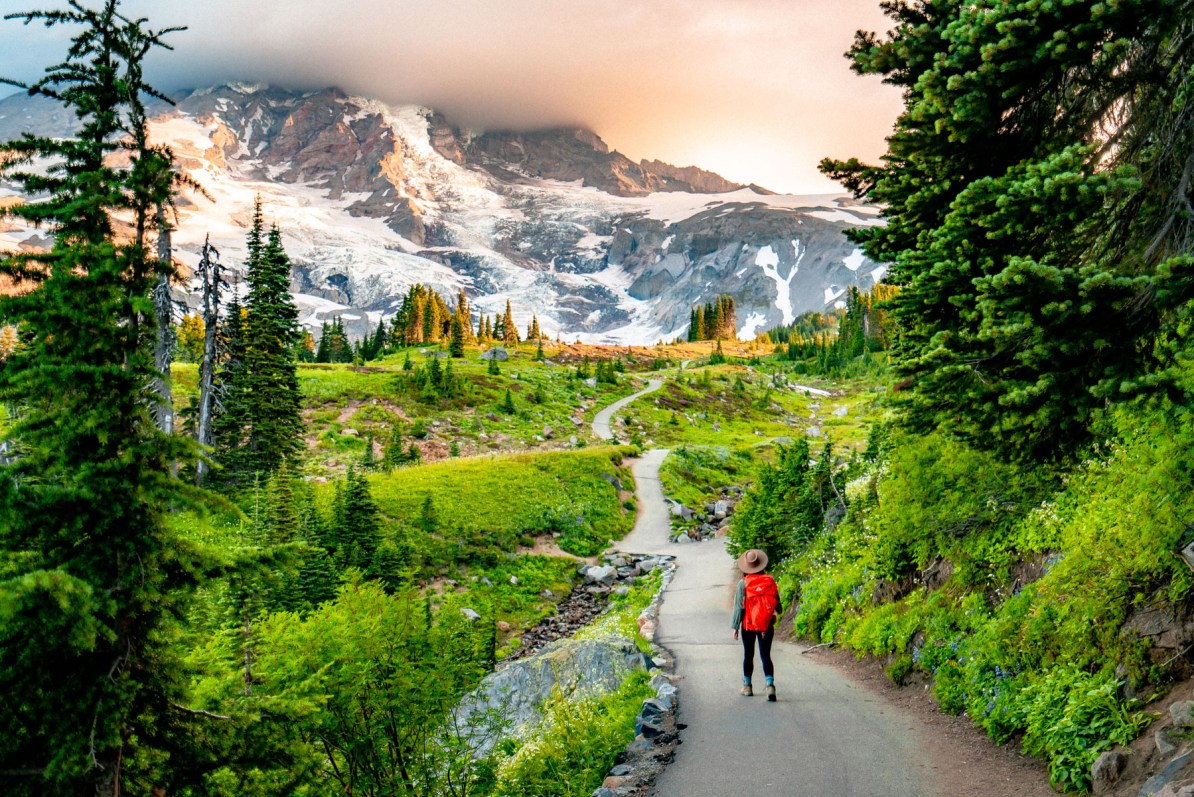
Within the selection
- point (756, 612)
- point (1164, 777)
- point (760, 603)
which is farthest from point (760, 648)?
point (1164, 777)

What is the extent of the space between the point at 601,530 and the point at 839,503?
63.6ft

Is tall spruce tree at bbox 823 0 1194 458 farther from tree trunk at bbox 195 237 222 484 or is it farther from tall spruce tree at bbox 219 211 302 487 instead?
tall spruce tree at bbox 219 211 302 487

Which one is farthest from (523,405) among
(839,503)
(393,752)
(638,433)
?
(393,752)

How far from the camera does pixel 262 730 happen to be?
6051mm

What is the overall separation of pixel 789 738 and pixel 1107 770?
11.7 ft

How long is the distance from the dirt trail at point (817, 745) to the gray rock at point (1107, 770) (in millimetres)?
620

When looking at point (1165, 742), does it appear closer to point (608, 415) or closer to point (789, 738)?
point (789, 738)

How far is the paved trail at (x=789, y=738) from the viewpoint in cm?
738

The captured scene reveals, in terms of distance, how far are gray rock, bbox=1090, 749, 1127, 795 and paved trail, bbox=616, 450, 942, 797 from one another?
58.6 inches

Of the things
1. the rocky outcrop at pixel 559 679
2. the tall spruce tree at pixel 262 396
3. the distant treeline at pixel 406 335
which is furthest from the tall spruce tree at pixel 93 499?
the distant treeline at pixel 406 335

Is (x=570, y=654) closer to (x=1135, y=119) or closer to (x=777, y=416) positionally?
(x=1135, y=119)

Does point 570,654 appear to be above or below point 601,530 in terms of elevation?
above

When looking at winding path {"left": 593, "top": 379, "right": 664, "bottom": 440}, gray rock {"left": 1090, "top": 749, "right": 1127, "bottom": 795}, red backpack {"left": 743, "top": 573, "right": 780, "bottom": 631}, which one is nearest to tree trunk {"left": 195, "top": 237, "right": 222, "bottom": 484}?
red backpack {"left": 743, "top": 573, "right": 780, "bottom": 631}

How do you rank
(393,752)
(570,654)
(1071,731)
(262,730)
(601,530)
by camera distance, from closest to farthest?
(262,730)
(1071,731)
(393,752)
(570,654)
(601,530)
